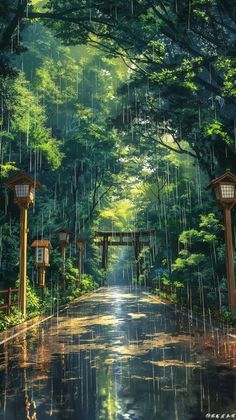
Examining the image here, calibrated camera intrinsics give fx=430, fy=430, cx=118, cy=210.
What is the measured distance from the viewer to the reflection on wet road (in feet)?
15.2

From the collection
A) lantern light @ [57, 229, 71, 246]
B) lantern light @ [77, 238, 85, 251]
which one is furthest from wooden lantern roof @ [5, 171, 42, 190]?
lantern light @ [77, 238, 85, 251]

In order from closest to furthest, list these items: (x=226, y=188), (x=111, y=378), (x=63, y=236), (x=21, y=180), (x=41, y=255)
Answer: (x=111, y=378), (x=226, y=188), (x=21, y=180), (x=41, y=255), (x=63, y=236)

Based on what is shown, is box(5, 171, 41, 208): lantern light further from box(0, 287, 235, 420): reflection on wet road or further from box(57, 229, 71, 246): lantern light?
box(57, 229, 71, 246): lantern light

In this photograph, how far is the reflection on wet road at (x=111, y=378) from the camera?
462 cm

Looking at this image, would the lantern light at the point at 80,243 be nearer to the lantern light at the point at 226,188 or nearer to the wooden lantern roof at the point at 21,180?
the wooden lantern roof at the point at 21,180

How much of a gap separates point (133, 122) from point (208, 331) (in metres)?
15.9

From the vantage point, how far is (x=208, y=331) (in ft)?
35.4

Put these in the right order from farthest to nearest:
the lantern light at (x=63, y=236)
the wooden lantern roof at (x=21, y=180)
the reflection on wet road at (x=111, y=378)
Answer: the lantern light at (x=63, y=236) → the wooden lantern roof at (x=21, y=180) → the reflection on wet road at (x=111, y=378)

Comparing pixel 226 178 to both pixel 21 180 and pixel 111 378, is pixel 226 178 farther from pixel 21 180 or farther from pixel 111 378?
pixel 111 378

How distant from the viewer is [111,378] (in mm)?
6090

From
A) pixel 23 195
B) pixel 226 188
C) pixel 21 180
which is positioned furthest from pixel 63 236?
pixel 226 188

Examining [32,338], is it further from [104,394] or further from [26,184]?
[26,184]

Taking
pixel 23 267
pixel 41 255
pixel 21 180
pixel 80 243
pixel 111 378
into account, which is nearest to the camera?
pixel 111 378

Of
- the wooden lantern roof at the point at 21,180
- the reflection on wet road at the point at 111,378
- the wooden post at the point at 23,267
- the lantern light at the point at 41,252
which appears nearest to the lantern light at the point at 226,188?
the reflection on wet road at the point at 111,378
